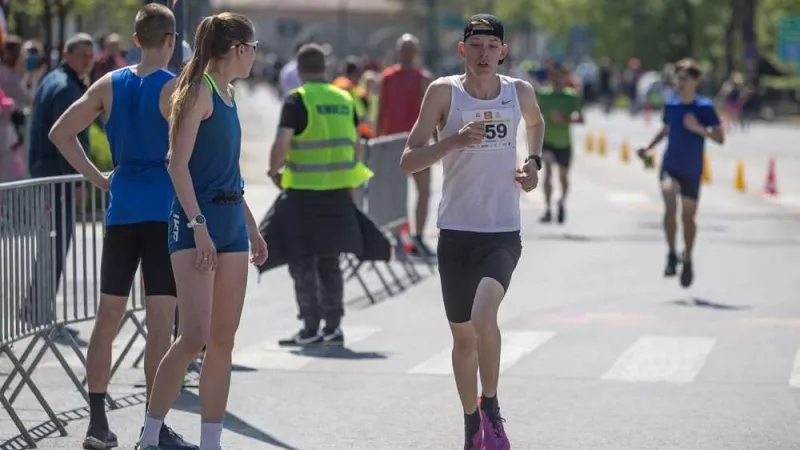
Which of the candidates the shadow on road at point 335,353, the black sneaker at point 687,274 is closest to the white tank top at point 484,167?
the shadow on road at point 335,353

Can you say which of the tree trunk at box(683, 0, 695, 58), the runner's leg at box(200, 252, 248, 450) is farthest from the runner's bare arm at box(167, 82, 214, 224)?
the tree trunk at box(683, 0, 695, 58)

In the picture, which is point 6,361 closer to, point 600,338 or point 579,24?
point 600,338

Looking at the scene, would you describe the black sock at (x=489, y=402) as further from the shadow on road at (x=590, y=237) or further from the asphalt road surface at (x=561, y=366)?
the shadow on road at (x=590, y=237)

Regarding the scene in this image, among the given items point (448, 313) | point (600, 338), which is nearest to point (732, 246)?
point (600, 338)

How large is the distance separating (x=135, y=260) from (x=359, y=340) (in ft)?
14.1

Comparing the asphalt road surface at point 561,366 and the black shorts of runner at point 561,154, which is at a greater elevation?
the black shorts of runner at point 561,154

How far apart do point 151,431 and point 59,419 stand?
170cm

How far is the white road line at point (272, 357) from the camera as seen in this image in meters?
11.1

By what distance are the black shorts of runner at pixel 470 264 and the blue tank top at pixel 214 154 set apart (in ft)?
3.49

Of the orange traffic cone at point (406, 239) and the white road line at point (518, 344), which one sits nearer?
the white road line at point (518, 344)

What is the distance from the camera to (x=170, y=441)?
7.95 metres

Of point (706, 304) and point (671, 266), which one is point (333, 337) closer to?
point (706, 304)

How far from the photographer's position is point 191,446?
26.0 feet

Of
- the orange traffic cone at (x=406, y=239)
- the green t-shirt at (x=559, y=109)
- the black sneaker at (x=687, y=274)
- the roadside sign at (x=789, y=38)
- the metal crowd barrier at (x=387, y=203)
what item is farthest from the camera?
the roadside sign at (x=789, y=38)
